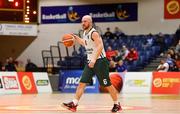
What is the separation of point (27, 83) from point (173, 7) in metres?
13.2

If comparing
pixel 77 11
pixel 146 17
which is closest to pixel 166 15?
pixel 146 17

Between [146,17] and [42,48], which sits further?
[42,48]

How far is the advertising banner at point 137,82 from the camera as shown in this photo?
24297 mm

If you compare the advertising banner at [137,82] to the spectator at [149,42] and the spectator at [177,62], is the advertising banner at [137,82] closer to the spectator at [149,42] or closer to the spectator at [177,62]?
the spectator at [177,62]

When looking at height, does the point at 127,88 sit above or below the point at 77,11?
below

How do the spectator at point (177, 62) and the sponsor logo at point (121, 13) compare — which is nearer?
the spectator at point (177, 62)

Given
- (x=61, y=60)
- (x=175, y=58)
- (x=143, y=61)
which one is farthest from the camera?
(x=61, y=60)

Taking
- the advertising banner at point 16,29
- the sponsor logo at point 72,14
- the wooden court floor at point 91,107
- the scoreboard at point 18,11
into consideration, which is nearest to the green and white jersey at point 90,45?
the wooden court floor at point 91,107

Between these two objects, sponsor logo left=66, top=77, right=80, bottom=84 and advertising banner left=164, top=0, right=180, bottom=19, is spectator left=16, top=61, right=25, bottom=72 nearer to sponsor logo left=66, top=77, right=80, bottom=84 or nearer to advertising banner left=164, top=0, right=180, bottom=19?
sponsor logo left=66, top=77, right=80, bottom=84

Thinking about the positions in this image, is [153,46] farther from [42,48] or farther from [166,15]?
[42,48]

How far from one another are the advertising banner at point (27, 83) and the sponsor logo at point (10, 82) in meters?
0.32

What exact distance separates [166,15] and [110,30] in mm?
4220

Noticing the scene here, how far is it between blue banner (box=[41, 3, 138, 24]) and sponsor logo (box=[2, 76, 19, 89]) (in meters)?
13.6

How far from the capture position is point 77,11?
36.7 meters
